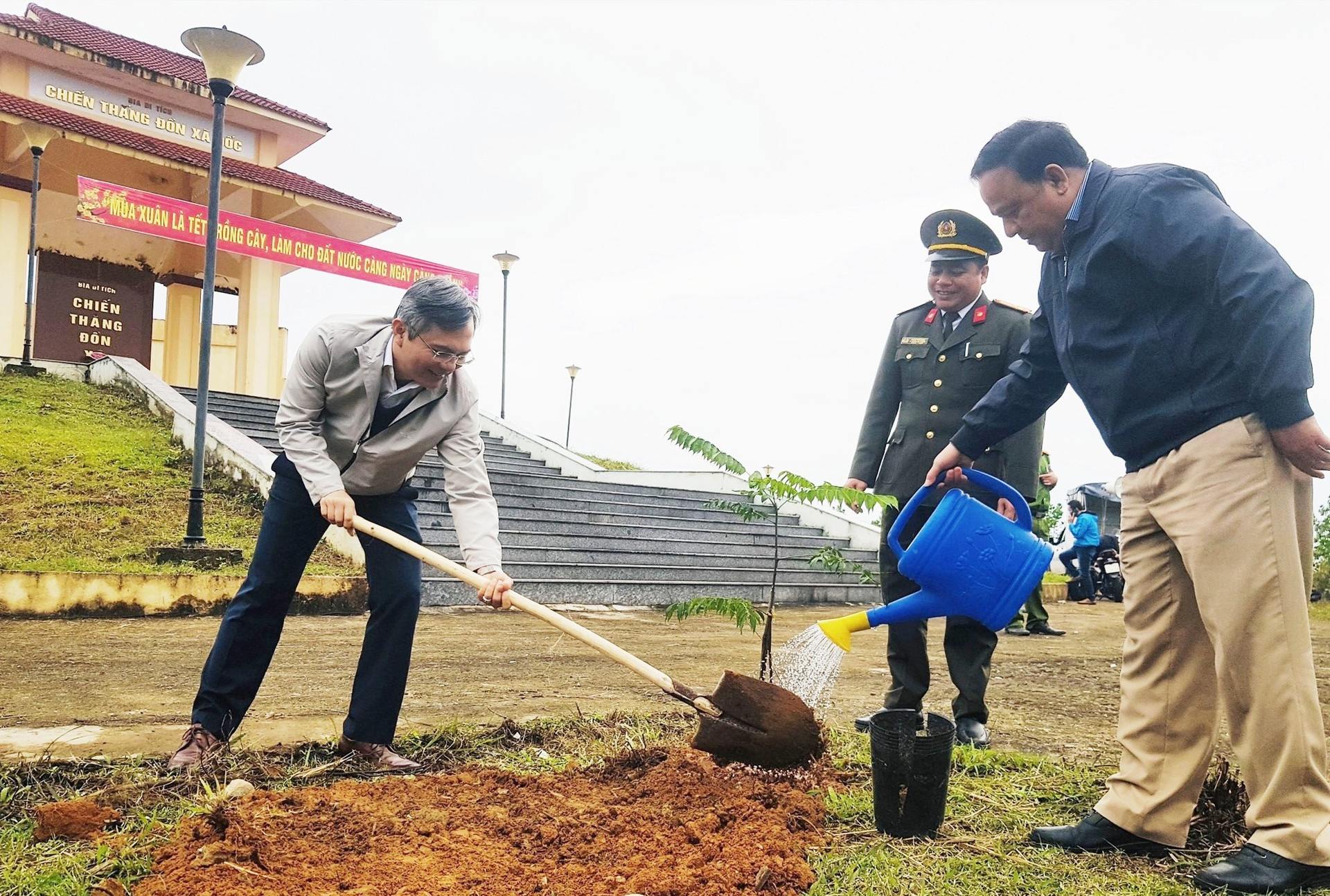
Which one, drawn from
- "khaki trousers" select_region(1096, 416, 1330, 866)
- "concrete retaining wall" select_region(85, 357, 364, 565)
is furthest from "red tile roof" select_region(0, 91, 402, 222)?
"khaki trousers" select_region(1096, 416, 1330, 866)

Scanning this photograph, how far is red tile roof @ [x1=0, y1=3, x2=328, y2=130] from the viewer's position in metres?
17.7

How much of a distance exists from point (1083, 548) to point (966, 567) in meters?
13.2

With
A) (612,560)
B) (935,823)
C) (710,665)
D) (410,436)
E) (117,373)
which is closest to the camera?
(935,823)

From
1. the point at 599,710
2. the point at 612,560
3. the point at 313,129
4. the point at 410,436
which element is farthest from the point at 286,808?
the point at 313,129

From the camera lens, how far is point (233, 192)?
64.3 feet

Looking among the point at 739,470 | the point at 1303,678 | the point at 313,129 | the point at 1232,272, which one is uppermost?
the point at 313,129

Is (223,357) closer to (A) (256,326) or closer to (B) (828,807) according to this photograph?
(A) (256,326)

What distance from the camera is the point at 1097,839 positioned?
8.43ft

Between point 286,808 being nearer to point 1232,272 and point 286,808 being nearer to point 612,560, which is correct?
point 1232,272

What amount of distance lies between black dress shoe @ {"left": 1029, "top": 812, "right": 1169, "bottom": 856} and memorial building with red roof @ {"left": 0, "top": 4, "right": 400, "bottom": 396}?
18.3 metres

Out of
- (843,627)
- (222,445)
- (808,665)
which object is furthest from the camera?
(222,445)

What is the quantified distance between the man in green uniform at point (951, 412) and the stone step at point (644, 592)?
4523mm

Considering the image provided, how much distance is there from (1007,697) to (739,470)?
2321 mm

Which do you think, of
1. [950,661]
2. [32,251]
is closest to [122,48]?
[32,251]
